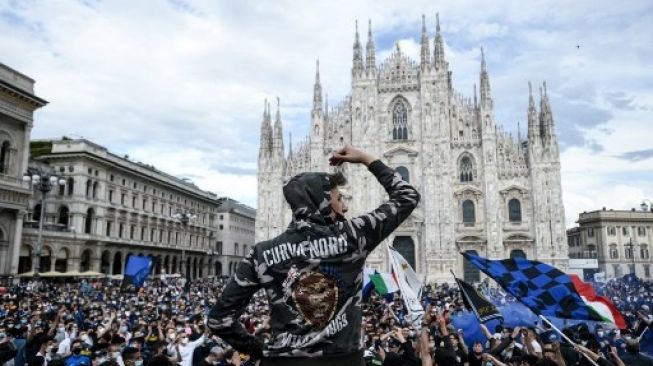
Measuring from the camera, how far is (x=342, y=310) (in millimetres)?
2463

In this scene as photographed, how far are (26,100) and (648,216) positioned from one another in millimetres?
67685

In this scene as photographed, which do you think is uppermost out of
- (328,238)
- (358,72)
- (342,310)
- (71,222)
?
(358,72)

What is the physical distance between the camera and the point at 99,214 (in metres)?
40.7

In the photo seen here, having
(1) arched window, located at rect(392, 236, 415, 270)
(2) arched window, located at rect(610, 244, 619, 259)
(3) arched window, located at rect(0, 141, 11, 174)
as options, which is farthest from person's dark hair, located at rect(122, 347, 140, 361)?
(2) arched window, located at rect(610, 244, 619, 259)

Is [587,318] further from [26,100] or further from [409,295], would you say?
[26,100]

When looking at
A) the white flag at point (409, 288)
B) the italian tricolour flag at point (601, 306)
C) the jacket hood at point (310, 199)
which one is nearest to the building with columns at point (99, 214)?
the white flag at point (409, 288)

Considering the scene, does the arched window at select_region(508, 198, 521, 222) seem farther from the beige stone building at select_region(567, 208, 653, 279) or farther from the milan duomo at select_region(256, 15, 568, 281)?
the beige stone building at select_region(567, 208, 653, 279)

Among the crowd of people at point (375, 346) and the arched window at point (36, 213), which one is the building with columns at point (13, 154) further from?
the crowd of people at point (375, 346)

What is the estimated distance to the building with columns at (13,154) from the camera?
27.5m

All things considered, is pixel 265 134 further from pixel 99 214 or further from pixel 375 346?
pixel 375 346

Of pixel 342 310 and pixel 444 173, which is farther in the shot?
pixel 444 173

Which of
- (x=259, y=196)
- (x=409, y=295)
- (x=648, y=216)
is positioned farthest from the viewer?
(x=648, y=216)

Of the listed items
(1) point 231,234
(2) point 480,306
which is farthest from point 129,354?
(1) point 231,234

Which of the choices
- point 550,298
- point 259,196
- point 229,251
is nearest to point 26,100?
point 259,196
